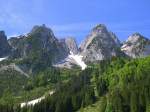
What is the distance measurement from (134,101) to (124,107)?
6.64 meters

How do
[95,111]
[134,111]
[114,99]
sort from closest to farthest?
[134,111], [114,99], [95,111]

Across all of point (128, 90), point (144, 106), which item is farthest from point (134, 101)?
point (128, 90)

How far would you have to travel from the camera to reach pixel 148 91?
183000 millimetres

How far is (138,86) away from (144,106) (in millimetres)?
20058

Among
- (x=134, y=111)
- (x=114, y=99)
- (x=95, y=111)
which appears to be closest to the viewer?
A: (x=134, y=111)

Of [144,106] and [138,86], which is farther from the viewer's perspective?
[138,86]

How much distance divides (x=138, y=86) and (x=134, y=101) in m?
18.9

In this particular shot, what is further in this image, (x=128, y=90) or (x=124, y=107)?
(x=128, y=90)

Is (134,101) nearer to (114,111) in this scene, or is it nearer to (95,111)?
(114,111)

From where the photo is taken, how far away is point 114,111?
176250 mm

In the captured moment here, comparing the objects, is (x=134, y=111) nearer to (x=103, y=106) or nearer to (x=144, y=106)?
(x=144, y=106)

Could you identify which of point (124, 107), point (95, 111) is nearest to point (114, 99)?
point (124, 107)

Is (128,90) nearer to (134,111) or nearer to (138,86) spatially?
(138,86)

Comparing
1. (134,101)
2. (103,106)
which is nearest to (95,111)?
(103,106)
